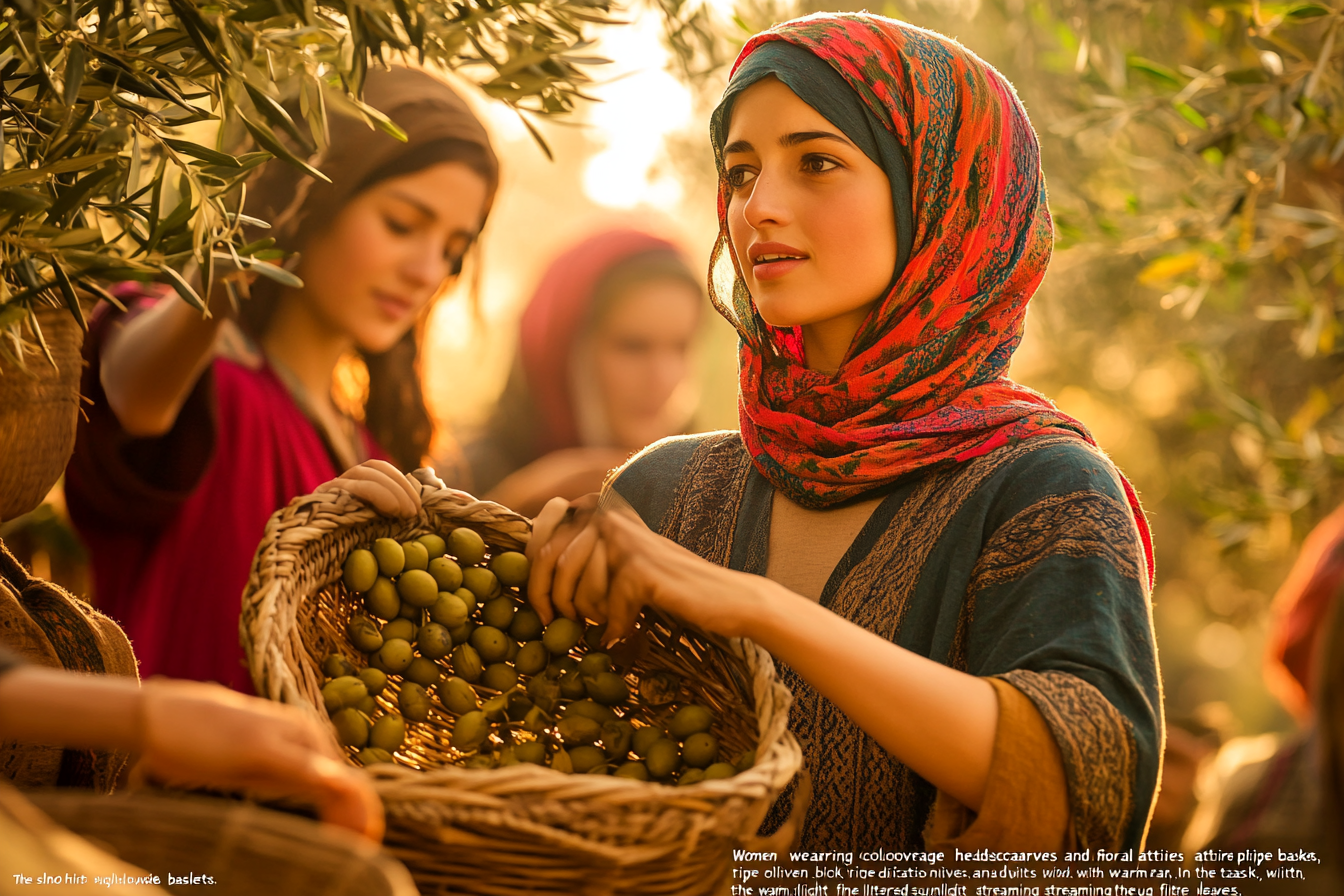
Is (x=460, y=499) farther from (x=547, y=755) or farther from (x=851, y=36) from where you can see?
(x=851, y=36)

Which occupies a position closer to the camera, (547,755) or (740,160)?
(547,755)

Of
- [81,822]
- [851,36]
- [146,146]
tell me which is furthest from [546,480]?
[81,822]

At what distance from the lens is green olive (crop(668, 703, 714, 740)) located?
1452 mm

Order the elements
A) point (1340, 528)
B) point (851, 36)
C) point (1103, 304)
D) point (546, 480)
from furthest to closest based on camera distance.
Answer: point (1103, 304)
point (546, 480)
point (1340, 528)
point (851, 36)

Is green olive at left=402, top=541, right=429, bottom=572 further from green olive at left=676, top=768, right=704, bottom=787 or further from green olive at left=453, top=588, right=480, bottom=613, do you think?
green olive at left=676, top=768, right=704, bottom=787

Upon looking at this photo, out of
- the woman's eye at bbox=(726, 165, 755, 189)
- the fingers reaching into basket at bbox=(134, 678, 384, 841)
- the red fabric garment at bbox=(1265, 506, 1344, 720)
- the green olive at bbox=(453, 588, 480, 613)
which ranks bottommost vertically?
the red fabric garment at bbox=(1265, 506, 1344, 720)

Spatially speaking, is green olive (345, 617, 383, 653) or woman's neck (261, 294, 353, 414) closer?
green olive (345, 617, 383, 653)

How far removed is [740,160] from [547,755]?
104 centimetres

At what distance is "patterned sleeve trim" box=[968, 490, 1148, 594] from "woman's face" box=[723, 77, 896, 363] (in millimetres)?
468

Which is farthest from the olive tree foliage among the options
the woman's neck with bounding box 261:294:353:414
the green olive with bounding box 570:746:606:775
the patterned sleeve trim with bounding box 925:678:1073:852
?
the woman's neck with bounding box 261:294:353:414

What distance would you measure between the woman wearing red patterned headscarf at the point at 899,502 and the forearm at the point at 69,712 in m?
0.62

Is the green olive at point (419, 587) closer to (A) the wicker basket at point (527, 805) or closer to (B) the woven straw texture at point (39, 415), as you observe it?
(A) the wicker basket at point (527, 805)

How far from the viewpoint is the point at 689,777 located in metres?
Result: 1.36

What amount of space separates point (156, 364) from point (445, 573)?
129 centimetres
